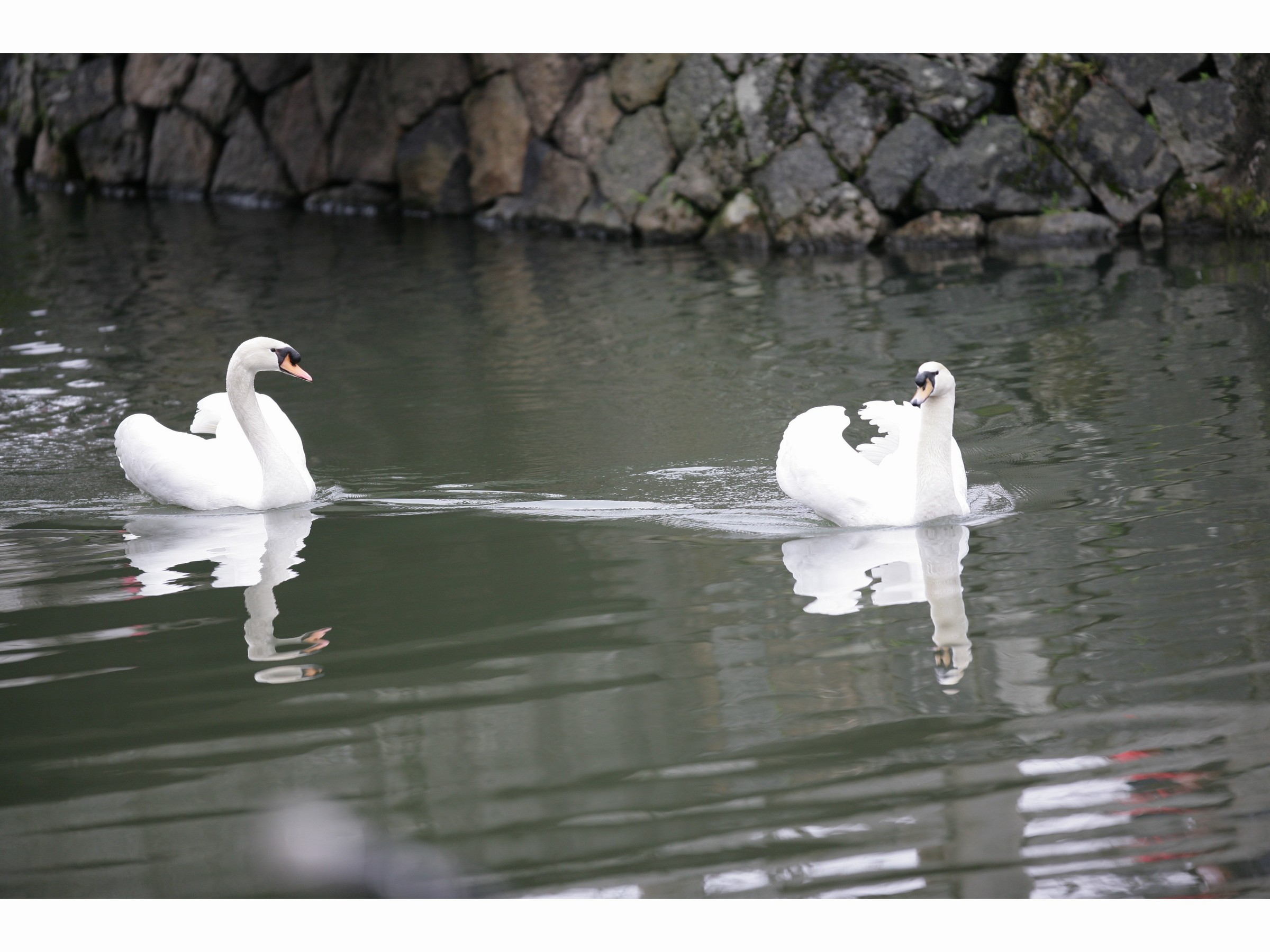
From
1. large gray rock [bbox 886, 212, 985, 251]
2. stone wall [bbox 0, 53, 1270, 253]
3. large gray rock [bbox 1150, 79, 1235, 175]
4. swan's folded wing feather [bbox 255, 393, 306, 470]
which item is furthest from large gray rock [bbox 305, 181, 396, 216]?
swan's folded wing feather [bbox 255, 393, 306, 470]

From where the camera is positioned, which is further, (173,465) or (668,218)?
(668,218)

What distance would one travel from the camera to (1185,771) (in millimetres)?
3734

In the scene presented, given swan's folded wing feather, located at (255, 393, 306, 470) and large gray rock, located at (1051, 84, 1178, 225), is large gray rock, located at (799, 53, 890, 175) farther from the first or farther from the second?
swan's folded wing feather, located at (255, 393, 306, 470)

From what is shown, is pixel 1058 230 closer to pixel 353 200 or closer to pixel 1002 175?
pixel 1002 175

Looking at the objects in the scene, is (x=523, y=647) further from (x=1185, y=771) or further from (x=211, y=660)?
(x=1185, y=771)

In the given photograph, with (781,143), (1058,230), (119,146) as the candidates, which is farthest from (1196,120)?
(119,146)

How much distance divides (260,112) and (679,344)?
39.5ft

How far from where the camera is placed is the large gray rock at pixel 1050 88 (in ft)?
45.1

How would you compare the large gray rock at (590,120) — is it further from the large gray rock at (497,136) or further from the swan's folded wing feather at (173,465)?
the swan's folded wing feather at (173,465)

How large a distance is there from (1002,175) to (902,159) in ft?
3.27

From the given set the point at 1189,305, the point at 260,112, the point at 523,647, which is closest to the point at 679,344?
the point at 1189,305

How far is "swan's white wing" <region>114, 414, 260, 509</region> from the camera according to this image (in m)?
6.52

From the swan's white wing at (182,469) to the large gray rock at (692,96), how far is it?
31.5 ft

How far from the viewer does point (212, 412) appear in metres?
7.09
